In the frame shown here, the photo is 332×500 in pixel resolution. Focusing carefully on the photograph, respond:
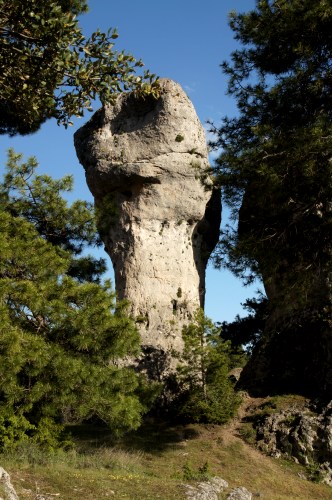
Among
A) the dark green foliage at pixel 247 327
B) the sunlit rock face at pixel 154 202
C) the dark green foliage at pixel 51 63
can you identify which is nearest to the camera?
the dark green foliage at pixel 51 63

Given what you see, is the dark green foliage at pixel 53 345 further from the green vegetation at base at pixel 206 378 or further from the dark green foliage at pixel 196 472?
the green vegetation at base at pixel 206 378

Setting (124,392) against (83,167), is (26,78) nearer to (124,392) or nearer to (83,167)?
(124,392)

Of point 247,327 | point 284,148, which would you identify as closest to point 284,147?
point 284,148

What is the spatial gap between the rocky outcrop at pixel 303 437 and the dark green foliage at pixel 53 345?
5.26 meters

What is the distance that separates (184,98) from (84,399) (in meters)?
14.7

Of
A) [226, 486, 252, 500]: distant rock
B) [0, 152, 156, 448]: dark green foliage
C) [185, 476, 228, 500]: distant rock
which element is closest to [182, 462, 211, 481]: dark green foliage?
[185, 476, 228, 500]: distant rock

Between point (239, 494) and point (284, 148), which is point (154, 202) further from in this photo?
point (239, 494)

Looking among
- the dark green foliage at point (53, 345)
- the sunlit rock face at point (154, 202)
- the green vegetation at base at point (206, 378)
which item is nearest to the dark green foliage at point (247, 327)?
the sunlit rock face at point (154, 202)

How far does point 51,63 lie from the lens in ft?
26.8

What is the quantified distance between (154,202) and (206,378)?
779cm

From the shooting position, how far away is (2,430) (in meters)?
10.6

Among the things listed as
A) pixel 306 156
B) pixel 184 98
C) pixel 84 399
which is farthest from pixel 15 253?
pixel 184 98

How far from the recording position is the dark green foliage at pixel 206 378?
15.0 meters

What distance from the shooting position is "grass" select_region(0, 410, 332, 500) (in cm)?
859
